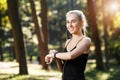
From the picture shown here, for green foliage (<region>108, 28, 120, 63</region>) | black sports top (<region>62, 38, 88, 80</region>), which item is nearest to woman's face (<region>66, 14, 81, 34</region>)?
black sports top (<region>62, 38, 88, 80</region>)

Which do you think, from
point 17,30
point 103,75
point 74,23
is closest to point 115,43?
→ point 103,75

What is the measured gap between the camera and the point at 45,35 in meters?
27.5

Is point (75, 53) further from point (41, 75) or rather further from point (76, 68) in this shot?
point (41, 75)

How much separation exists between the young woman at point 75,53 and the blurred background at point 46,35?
183 cm

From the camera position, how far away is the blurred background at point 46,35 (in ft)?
63.8

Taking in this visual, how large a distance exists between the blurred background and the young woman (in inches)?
72.0

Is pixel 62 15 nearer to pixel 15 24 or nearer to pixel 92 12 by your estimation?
pixel 92 12

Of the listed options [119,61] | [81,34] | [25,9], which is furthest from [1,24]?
[81,34]

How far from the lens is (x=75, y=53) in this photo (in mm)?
4535

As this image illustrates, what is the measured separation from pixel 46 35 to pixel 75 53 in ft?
75.6

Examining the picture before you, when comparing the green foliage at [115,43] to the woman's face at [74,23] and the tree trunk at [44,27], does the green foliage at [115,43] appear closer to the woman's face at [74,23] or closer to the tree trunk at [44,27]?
the tree trunk at [44,27]

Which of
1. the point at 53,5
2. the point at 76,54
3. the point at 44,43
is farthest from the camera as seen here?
the point at 53,5

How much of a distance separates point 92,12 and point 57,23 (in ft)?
136

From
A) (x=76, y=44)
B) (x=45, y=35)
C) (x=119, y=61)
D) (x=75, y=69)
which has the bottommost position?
(x=119, y=61)
